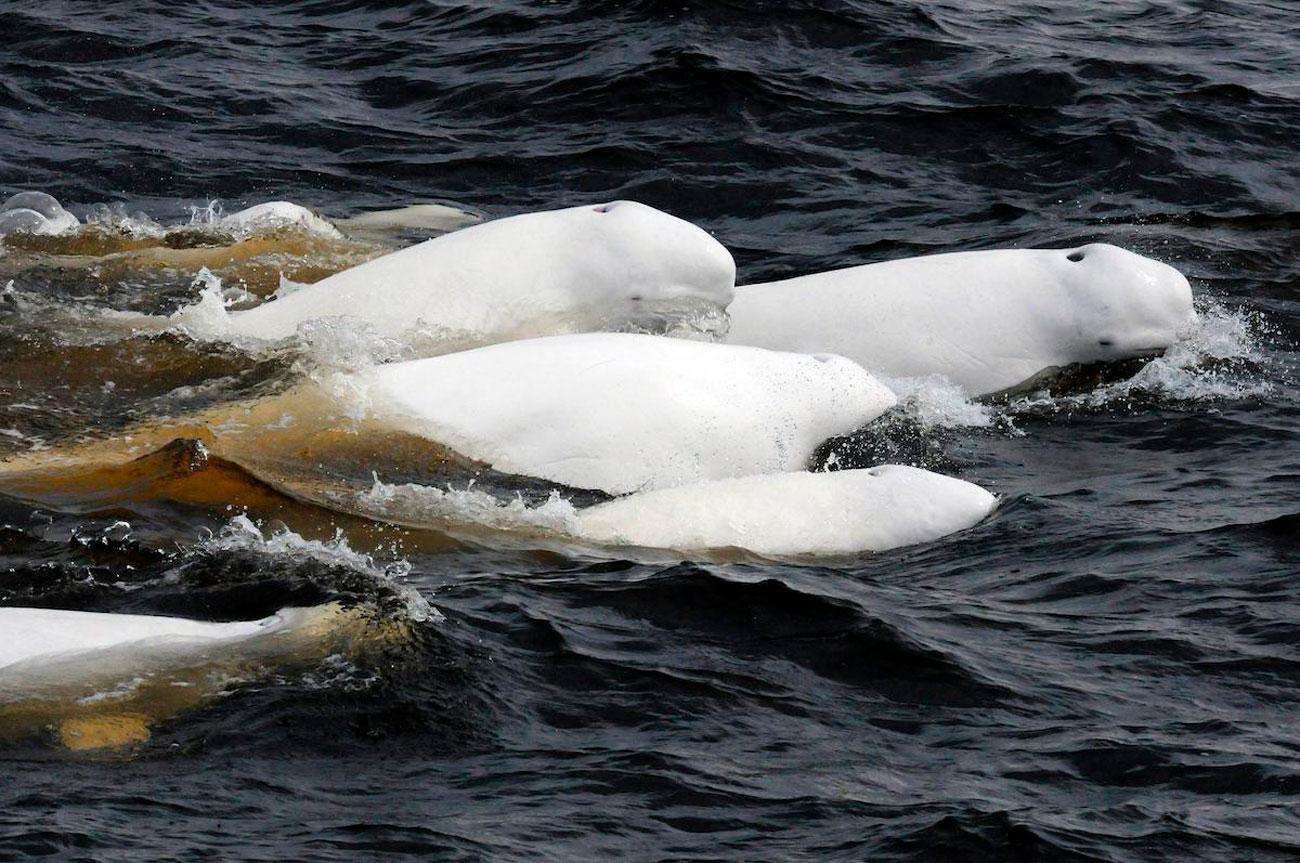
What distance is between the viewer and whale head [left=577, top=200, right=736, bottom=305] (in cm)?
1159

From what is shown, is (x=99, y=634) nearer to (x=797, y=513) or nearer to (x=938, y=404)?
(x=797, y=513)

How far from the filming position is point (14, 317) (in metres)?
10.9

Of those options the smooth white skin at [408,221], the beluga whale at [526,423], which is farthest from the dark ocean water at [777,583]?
the smooth white skin at [408,221]

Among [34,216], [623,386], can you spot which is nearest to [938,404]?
[623,386]

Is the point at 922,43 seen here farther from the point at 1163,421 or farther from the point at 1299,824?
the point at 1299,824

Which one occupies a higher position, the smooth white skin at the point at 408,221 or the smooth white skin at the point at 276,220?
the smooth white skin at the point at 276,220

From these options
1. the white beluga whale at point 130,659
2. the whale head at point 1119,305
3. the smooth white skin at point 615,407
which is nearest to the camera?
the white beluga whale at point 130,659

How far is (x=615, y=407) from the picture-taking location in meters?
9.56

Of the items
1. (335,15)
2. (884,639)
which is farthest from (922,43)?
(884,639)

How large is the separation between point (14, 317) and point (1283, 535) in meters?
7.13

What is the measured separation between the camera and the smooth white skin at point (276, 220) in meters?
13.9

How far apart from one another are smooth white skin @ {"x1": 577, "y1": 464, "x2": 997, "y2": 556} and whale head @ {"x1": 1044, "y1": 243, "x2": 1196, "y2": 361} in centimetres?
A: 316

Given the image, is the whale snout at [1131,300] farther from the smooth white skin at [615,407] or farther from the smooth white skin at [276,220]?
the smooth white skin at [276,220]

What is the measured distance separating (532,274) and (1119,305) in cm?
385
